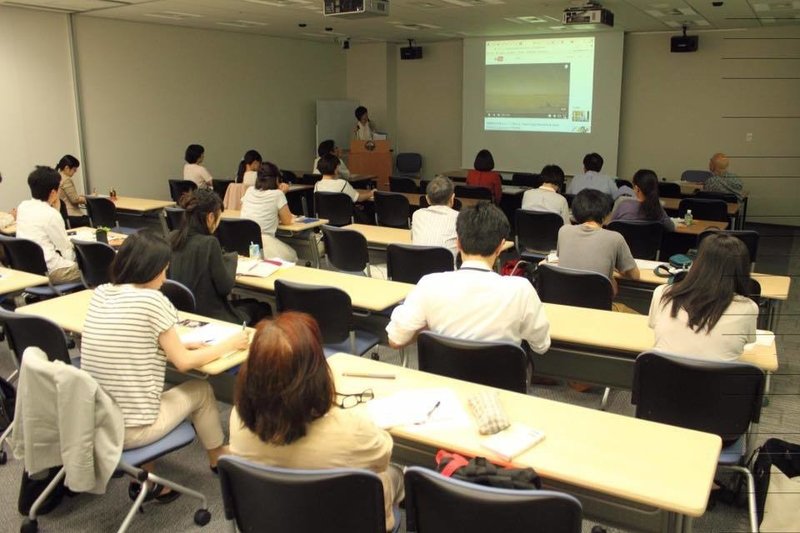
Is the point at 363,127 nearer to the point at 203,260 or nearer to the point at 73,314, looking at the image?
the point at 203,260

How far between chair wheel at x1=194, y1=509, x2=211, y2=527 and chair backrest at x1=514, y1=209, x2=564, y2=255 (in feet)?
12.1

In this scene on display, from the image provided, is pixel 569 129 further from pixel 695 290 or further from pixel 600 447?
pixel 600 447

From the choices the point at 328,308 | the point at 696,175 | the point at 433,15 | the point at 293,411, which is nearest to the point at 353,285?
the point at 328,308

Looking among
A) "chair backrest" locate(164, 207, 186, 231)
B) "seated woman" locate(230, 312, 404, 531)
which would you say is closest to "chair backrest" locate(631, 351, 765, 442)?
"seated woman" locate(230, 312, 404, 531)

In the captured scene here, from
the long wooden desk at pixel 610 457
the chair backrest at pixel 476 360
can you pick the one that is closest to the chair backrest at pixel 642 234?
the chair backrest at pixel 476 360

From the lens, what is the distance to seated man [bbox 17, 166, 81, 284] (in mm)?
4676

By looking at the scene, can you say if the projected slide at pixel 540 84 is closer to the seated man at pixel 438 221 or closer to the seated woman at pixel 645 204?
the seated woman at pixel 645 204

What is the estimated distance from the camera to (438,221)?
4727 millimetres

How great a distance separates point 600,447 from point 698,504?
34 cm

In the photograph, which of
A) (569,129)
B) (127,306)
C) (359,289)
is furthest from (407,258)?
(569,129)

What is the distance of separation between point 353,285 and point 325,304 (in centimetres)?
45

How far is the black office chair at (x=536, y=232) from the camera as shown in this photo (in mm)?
5562

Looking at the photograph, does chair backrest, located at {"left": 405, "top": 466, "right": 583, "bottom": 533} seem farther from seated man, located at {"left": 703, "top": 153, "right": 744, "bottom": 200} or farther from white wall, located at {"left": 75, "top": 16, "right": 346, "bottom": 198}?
white wall, located at {"left": 75, "top": 16, "right": 346, "bottom": 198}

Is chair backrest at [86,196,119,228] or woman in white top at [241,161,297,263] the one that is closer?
woman in white top at [241,161,297,263]
